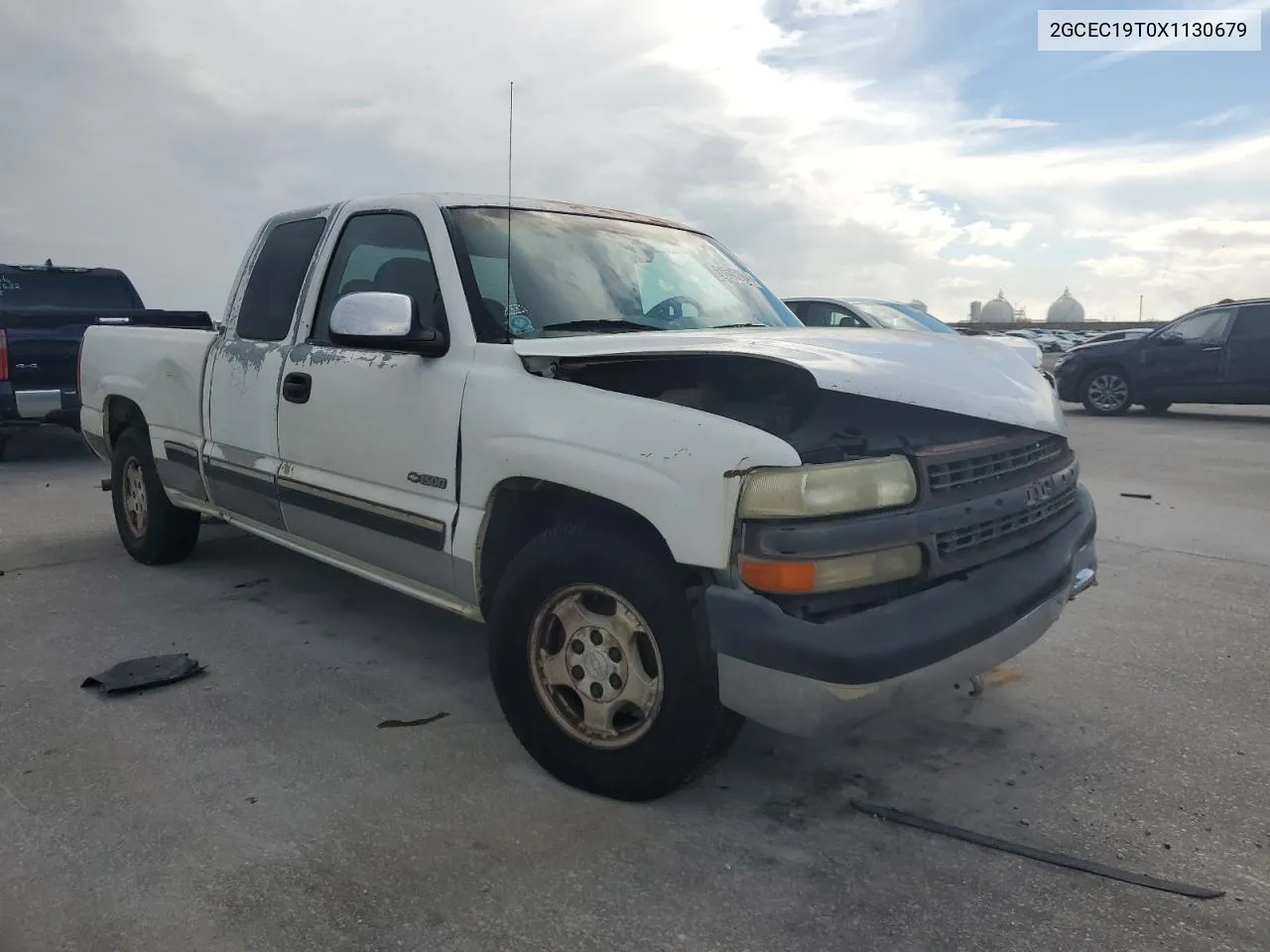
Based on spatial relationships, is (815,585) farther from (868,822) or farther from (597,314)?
(597,314)

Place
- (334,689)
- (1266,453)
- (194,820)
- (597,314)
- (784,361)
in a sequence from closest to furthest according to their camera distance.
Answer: (784,361) → (194,820) → (597,314) → (334,689) → (1266,453)

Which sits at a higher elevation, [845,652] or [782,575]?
[782,575]

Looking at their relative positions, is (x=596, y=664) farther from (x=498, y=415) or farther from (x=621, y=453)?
(x=498, y=415)

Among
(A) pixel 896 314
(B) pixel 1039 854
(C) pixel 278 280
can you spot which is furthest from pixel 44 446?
(B) pixel 1039 854

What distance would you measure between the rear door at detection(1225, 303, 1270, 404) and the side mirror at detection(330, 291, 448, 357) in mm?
12706

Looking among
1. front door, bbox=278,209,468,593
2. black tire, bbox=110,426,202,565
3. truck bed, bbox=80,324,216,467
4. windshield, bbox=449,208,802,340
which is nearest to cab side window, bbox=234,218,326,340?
front door, bbox=278,209,468,593

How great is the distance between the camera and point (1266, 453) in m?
9.91

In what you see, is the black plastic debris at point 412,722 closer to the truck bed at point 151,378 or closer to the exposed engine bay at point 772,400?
the exposed engine bay at point 772,400

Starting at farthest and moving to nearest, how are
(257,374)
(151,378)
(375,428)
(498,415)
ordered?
(151,378) < (257,374) < (375,428) < (498,415)

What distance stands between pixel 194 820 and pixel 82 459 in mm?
8879

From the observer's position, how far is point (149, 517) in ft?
17.7

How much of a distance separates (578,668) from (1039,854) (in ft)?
4.36

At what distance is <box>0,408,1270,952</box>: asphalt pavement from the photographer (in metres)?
2.29

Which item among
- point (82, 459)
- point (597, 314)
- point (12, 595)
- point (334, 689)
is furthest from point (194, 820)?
point (82, 459)
